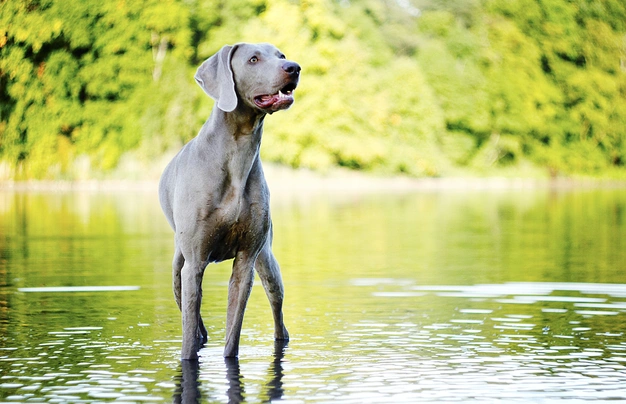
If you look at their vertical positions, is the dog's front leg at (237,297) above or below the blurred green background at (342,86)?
below

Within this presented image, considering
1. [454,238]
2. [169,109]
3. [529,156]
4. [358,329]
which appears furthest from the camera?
[529,156]

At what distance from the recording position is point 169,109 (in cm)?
5166

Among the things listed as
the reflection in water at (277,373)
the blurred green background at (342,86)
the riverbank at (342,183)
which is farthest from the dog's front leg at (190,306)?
the blurred green background at (342,86)

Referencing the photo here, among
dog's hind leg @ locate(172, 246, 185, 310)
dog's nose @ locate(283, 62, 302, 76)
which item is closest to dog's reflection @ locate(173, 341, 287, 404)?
dog's hind leg @ locate(172, 246, 185, 310)

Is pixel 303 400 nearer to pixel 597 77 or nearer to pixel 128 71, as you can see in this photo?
pixel 128 71

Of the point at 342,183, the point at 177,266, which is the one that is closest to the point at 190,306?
the point at 177,266

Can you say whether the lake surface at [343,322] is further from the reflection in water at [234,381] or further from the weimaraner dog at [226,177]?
the weimaraner dog at [226,177]

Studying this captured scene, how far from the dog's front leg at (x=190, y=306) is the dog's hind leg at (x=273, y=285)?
0.74 metres

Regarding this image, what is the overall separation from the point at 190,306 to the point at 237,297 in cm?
32

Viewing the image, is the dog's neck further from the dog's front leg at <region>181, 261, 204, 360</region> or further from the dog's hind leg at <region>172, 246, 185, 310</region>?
the dog's hind leg at <region>172, 246, 185, 310</region>

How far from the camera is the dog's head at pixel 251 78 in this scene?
6.58 meters

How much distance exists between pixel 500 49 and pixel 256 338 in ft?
183

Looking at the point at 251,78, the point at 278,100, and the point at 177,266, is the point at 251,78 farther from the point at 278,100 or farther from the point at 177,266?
the point at 177,266

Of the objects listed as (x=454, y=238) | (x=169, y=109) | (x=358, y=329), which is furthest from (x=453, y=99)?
(x=358, y=329)
